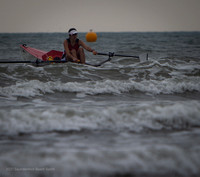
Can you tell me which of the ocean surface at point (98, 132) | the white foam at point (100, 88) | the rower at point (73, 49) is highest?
the rower at point (73, 49)

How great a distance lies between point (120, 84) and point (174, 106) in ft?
6.14

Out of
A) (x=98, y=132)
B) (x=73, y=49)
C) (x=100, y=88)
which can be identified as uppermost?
(x=73, y=49)

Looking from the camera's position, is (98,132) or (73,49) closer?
(98,132)

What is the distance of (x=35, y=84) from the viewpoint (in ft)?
15.1

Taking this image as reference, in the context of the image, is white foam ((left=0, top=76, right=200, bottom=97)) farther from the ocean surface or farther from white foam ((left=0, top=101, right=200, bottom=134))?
white foam ((left=0, top=101, right=200, bottom=134))

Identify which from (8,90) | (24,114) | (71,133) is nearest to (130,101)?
(71,133)

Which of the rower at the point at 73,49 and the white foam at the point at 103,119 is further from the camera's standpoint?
the rower at the point at 73,49

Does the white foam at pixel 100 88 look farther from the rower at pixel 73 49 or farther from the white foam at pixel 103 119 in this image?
the rower at pixel 73 49

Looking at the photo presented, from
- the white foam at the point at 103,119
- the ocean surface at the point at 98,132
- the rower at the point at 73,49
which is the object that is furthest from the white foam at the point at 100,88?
the rower at the point at 73,49

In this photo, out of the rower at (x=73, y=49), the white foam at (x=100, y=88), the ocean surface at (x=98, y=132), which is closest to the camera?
the ocean surface at (x=98, y=132)

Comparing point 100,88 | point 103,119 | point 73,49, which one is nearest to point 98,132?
point 103,119

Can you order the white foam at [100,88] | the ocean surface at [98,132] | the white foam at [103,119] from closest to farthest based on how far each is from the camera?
the ocean surface at [98,132] → the white foam at [103,119] → the white foam at [100,88]

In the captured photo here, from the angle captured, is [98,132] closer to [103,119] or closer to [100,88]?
[103,119]

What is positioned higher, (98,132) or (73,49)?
(73,49)
